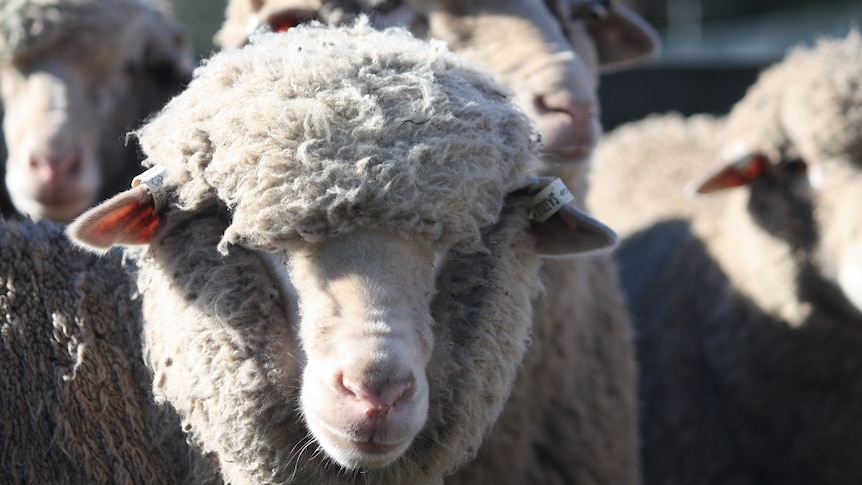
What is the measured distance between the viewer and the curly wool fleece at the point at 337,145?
2.31 meters

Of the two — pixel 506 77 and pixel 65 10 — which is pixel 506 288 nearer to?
pixel 506 77

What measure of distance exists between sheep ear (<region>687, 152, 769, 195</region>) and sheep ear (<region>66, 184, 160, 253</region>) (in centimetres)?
243

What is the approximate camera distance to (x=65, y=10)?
4.10m

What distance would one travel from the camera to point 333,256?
7.63 ft

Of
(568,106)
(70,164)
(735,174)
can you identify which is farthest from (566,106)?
(70,164)

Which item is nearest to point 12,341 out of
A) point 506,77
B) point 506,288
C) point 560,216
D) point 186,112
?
point 186,112

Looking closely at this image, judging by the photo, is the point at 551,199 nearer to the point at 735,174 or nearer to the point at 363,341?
the point at 363,341

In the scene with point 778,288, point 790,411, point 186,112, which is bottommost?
point 790,411

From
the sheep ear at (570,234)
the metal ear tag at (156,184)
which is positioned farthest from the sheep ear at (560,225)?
the metal ear tag at (156,184)

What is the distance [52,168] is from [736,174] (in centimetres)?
258

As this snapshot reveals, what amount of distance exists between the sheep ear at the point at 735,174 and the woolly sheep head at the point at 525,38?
2.09ft

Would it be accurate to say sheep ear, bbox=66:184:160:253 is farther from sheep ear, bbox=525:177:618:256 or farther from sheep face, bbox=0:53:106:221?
sheep face, bbox=0:53:106:221

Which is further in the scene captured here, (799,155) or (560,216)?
(799,155)

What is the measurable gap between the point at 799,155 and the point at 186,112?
8.35 feet
